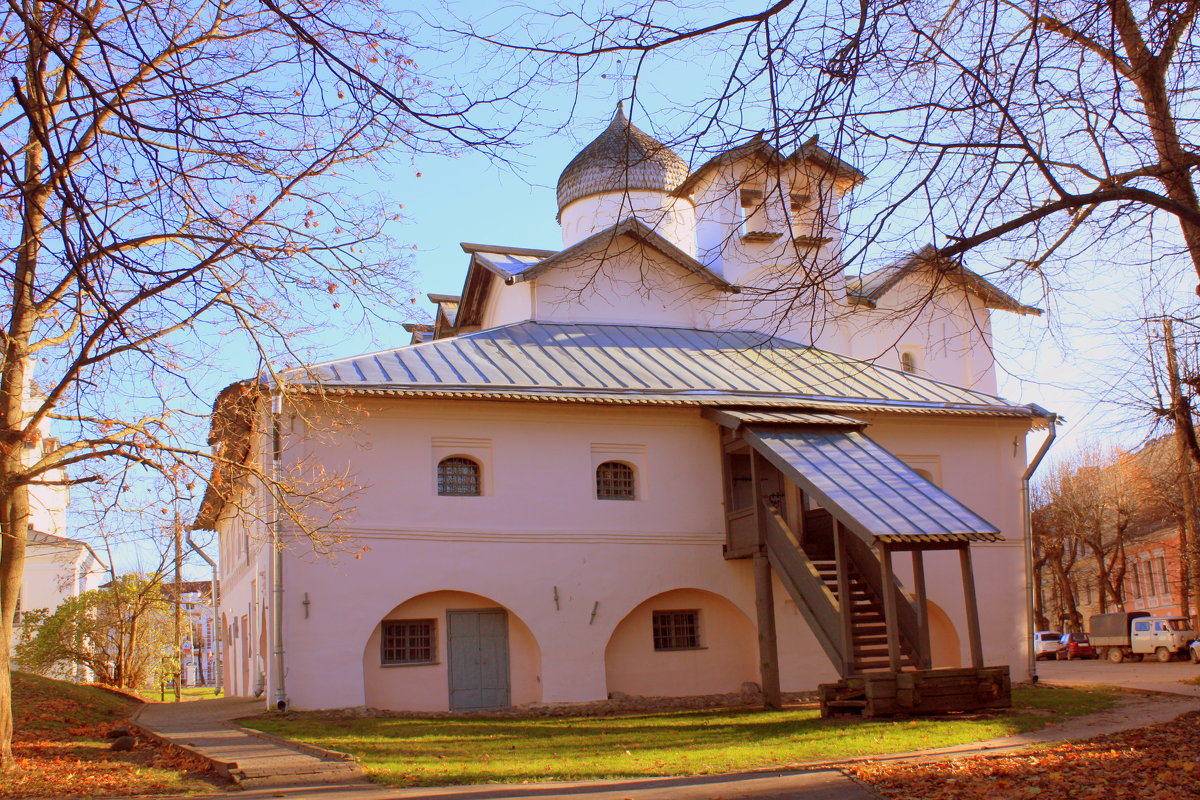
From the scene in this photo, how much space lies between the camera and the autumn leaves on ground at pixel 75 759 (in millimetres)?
10836

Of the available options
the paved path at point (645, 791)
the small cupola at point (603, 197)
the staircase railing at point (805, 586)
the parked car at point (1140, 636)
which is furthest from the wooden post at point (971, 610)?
the parked car at point (1140, 636)

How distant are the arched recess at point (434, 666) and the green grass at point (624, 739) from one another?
1156mm

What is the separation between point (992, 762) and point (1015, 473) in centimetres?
1226

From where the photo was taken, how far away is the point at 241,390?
13242 millimetres

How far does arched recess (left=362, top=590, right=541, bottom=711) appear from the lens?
1778cm

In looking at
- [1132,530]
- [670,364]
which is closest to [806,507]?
[670,364]

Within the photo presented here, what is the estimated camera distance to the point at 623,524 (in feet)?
63.7

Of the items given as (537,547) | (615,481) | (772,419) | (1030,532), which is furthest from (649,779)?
(1030,532)

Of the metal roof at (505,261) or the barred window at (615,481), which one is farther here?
the metal roof at (505,261)

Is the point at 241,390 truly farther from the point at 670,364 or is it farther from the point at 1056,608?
the point at 1056,608

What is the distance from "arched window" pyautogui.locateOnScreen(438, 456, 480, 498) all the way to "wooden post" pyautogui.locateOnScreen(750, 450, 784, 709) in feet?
15.1

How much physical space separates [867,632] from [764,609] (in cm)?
221

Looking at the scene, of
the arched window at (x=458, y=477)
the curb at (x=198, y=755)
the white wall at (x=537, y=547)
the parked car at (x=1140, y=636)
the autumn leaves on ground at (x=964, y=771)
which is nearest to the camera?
the autumn leaves on ground at (x=964, y=771)

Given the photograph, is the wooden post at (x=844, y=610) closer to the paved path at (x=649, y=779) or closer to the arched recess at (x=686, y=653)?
the paved path at (x=649, y=779)
